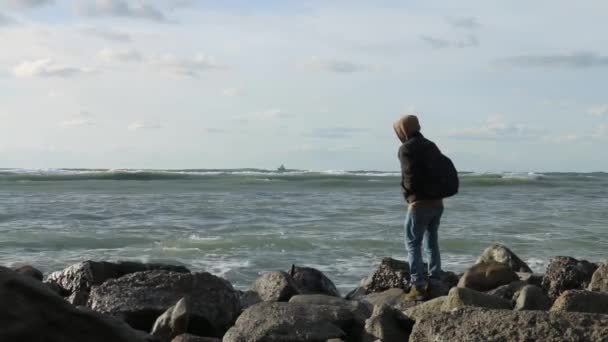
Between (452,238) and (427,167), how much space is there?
6952mm

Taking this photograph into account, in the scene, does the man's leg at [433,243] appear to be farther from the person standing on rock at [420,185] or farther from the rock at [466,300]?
the rock at [466,300]

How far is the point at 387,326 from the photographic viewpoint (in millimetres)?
5344

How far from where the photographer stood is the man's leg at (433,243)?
7.09m

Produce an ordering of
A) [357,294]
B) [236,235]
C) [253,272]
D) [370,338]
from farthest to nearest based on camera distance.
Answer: [236,235], [253,272], [357,294], [370,338]

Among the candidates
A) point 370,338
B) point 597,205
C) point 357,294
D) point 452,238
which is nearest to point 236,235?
point 452,238

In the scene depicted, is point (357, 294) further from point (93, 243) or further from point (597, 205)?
point (597, 205)

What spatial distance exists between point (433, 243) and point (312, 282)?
1.38 m

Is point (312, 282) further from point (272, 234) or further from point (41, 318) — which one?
point (272, 234)

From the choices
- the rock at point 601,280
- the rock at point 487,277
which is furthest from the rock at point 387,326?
the rock at point 487,277

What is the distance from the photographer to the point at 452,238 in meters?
13.6

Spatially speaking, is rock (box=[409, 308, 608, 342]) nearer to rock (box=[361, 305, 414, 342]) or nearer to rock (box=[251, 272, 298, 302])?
rock (box=[361, 305, 414, 342])

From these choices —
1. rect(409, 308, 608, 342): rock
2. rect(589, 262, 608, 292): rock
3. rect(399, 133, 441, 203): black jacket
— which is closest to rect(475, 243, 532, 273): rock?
rect(589, 262, 608, 292): rock

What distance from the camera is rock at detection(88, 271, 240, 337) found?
6043 mm

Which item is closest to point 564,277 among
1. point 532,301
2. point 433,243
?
point 433,243
